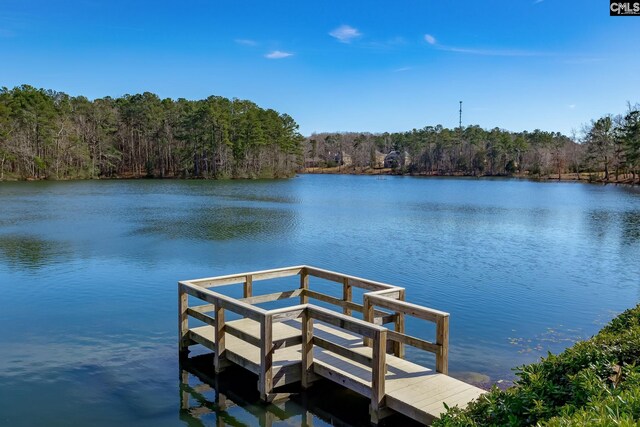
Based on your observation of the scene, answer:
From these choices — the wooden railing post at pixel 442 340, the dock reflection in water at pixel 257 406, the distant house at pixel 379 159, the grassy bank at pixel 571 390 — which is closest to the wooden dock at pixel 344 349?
the wooden railing post at pixel 442 340

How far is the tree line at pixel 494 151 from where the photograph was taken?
255 ft

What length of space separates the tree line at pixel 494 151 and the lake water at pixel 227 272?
48200 mm

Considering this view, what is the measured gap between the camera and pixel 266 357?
7500 mm

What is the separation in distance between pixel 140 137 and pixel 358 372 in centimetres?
9081

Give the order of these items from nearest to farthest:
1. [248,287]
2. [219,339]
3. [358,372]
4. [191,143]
→ [358,372]
[219,339]
[248,287]
[191,143]

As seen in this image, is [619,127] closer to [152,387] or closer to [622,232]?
[622,232]

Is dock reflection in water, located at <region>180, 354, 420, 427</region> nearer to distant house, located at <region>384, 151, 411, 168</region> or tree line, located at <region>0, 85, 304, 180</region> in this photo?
tree line, located at <region>0, 85, 304, 180</region>

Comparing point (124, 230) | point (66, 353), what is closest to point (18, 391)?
point (66, 353)

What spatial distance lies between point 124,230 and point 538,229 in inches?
844

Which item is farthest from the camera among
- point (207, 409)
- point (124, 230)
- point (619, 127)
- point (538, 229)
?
point (619, 127)

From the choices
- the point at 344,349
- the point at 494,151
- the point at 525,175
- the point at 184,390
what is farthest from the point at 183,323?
the point at 494,151

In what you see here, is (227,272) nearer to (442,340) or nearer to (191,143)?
(442,340)

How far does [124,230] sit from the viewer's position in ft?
84.6

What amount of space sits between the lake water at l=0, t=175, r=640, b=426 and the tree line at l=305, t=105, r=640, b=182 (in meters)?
48.2
